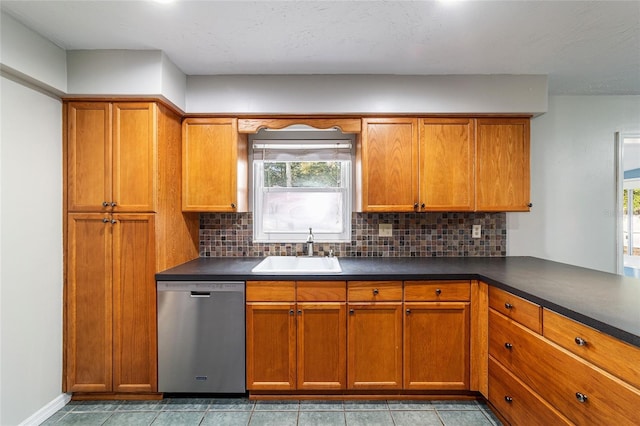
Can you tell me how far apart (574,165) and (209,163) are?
3148mm

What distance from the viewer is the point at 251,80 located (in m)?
2.33

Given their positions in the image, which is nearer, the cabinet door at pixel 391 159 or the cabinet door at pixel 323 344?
the cabinet door at pixel 323 344

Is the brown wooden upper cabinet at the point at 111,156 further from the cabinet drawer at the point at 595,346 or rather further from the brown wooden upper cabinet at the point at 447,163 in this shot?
the cabinet drawer at the point at 595,346

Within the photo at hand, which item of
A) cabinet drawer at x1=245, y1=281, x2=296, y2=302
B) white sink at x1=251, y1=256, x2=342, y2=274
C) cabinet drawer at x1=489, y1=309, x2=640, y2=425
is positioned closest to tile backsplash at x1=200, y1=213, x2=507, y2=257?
white sink at x1=251, y1=256, x2=342, y2=274

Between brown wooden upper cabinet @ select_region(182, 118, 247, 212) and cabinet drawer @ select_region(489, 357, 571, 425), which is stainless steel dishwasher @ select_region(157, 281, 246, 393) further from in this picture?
cabinet drawer @ select_region(489, 357, 571, 425)

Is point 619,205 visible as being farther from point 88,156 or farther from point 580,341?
point 88,156

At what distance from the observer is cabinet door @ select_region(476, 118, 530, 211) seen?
2396 mm

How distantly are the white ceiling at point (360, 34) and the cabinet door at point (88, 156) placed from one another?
419mm

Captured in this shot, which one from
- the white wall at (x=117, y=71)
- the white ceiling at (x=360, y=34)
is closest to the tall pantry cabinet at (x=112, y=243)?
the white wall at (x=117, y=71)

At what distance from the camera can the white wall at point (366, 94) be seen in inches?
91.5

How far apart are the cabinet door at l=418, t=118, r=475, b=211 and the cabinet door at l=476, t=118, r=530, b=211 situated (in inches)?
3.0

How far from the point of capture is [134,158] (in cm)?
207

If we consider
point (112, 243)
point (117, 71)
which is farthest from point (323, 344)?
point (117, 71)

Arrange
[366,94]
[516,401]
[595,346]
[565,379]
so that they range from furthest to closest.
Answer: [366,94] < [516,401] < [565,379] < [595,346]
